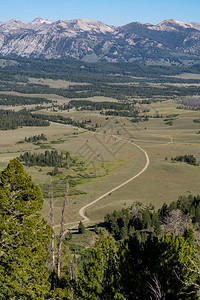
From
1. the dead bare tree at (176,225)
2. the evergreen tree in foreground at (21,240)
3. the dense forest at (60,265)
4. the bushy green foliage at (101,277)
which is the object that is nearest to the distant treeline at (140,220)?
the dead bare tree at (176,225)

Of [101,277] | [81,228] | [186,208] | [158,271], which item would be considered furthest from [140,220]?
[101,277]

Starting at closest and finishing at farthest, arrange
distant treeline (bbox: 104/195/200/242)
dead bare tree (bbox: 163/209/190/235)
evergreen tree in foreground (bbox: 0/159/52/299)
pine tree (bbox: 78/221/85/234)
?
evergreen tree in foreground (bbox: 0/159/52/299), dead bare tree (bbox: 163/209/190/235), pine tree (bbox: 78/221/85/234), distant treeline (bbox: 104/195/200/242)

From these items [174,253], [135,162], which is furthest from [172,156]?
[174,253]

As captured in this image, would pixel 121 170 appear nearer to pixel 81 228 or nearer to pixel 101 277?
pixel 81 228

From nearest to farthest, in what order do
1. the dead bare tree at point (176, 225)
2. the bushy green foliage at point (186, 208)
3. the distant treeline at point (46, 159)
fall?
the dead bare tree at point (176, 225), the bushy green foliage at point (186, 208), the distant treeline at point (46, 159)

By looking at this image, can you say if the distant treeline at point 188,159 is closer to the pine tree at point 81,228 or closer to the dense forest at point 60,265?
the pine tree at point 81,228

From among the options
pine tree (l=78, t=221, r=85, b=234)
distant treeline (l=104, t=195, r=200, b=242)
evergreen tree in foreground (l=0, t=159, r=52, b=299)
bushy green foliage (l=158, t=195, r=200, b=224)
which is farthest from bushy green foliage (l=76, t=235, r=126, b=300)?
bushy green foliage (l=158, t=195, r=200, b=224)

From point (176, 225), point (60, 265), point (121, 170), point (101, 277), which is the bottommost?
point (121, 170)

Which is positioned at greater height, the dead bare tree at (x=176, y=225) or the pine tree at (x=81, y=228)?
the dead bare tree at (x=176, y=225)

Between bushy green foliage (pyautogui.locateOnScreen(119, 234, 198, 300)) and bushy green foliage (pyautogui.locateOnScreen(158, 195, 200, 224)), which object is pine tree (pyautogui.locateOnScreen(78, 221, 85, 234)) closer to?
bushy green foliage (pyautogui.locateOnScreen(158, 195, 200, 224))
